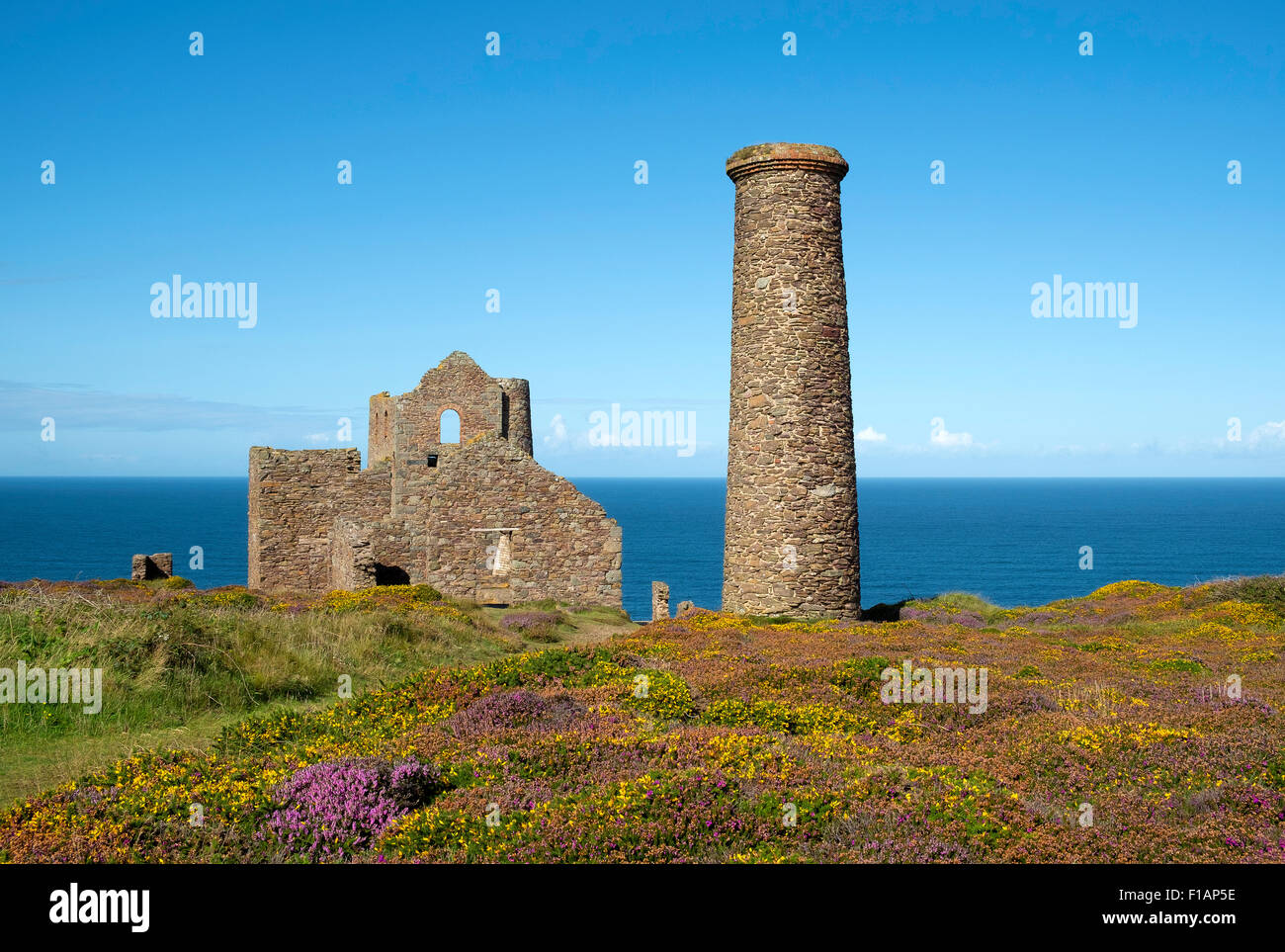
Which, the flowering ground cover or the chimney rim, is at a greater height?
the chimney rim

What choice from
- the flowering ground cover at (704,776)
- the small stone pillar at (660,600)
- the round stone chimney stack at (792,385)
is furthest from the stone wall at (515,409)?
the flowering ground cover at (704,776)

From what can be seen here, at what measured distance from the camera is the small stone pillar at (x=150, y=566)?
3619 centimetres

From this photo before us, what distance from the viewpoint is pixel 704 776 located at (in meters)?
7.45

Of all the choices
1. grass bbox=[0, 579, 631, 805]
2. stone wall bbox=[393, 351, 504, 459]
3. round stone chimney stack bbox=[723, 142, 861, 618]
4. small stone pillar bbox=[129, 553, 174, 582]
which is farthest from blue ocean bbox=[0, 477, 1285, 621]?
grass bbox=[0, 579, 631, 805]

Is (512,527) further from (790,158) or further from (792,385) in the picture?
(790,158)

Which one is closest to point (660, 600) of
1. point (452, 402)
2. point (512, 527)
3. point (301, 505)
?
point (512, 527)

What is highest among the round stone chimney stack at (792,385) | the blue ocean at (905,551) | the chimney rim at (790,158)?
the chimney rim at (790,158)

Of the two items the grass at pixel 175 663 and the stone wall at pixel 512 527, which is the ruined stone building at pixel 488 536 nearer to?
the stone wall at pixel 512 527

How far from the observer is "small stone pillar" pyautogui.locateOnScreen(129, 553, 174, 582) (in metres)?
36.2

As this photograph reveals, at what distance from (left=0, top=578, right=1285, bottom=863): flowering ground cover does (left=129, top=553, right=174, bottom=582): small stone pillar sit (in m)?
29.0

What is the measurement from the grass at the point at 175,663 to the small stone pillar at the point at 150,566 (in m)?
21.5

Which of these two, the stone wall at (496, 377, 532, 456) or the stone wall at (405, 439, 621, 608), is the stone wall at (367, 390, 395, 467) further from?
the stone wall at (405, 439, 621, 608)
